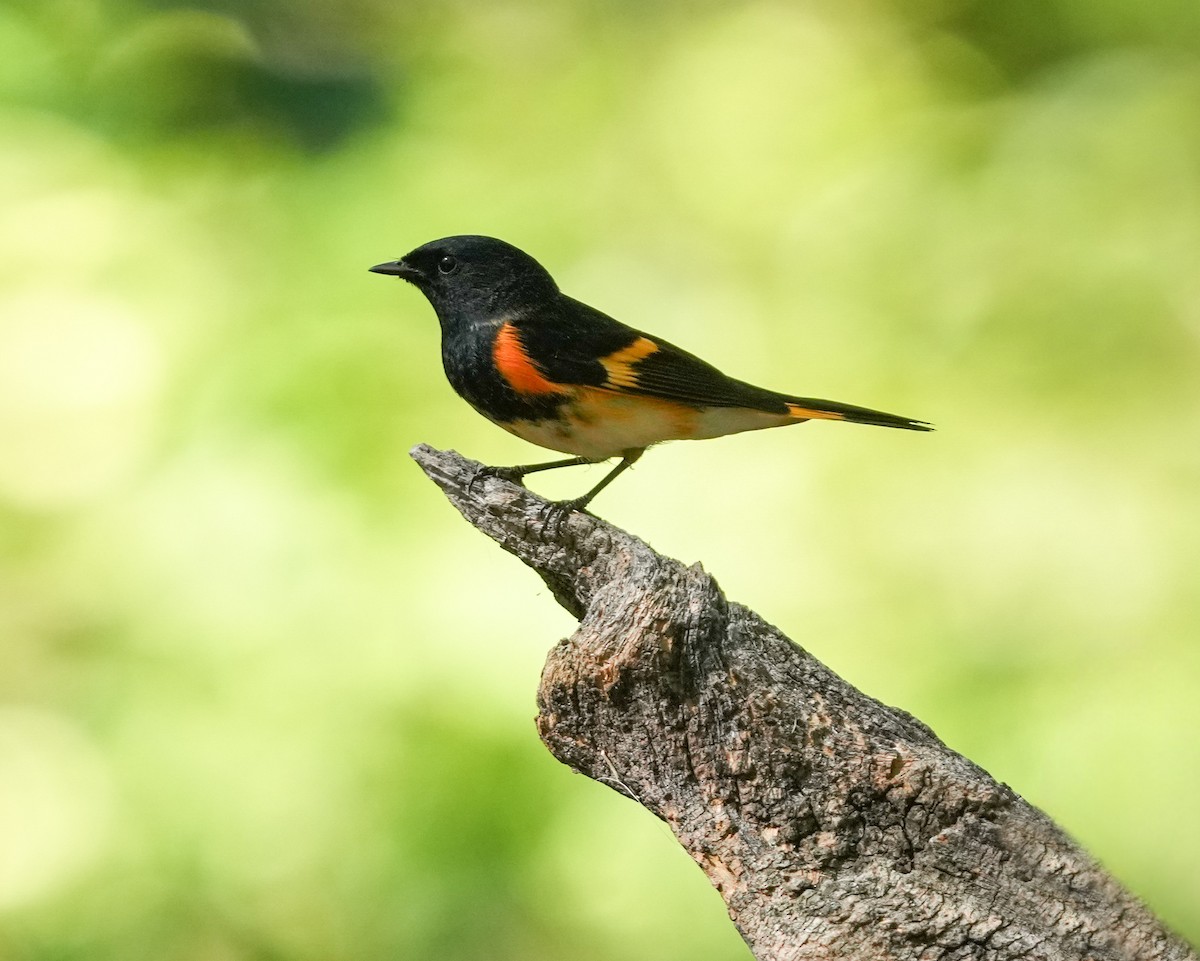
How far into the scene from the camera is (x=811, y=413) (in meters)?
2.78

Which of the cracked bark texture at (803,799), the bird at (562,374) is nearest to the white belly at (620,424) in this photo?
the bird at (562,374)

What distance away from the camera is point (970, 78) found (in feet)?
14.8

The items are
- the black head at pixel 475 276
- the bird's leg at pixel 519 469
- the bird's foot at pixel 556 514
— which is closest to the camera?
the bird's foot at pixel 556 514

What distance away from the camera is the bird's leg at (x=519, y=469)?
99.5 inches

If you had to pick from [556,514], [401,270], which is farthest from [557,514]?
[401,270]

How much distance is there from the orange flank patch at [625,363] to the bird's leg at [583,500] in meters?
0.21

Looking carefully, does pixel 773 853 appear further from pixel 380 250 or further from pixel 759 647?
pixel 380 250

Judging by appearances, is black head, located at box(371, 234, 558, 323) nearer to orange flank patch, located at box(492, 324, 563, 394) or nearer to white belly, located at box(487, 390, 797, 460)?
orange flank patch, located at box(492, 324, 563, 394)

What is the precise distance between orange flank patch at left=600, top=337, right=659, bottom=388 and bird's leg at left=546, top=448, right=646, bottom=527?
0.21 meters

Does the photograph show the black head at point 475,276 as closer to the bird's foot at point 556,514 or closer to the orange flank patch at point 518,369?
the orange flank patch at point 518,369

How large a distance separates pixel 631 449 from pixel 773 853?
3.56ft

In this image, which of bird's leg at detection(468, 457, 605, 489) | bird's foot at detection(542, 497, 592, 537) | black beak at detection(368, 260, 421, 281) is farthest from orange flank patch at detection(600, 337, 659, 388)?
black beak at detection(368, 260, 421, 281)

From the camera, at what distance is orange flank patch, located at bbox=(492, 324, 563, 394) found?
8.61 ft

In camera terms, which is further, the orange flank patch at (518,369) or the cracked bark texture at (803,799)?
the orange flank patch at (518,369)
